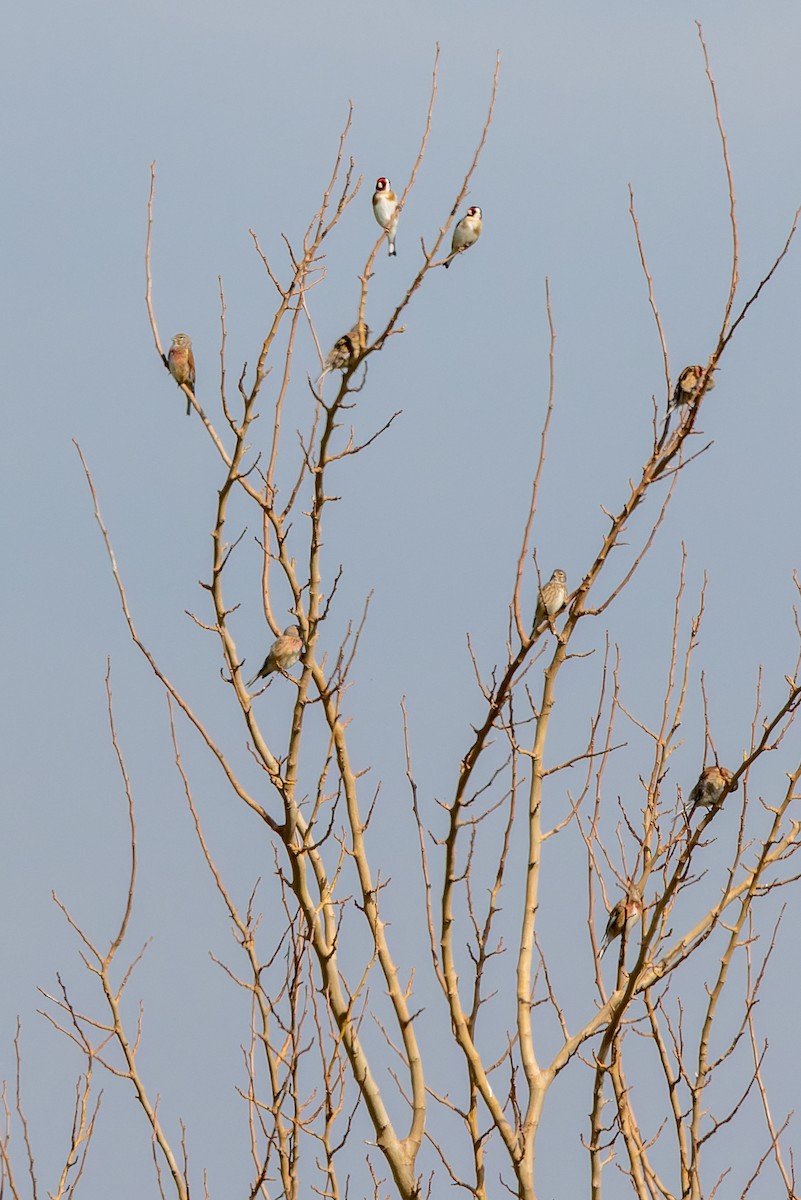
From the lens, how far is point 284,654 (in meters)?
7.12

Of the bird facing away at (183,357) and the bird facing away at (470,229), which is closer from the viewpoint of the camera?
the bird facing away at (183,357)

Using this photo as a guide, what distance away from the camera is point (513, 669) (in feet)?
14.6

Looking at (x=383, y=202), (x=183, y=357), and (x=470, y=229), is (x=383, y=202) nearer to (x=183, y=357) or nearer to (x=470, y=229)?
(x=470, y=229)

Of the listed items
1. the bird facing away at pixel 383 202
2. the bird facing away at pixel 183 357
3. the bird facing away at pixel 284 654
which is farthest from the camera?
the bird facing away at pixel 383 202

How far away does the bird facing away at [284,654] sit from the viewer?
6277mm

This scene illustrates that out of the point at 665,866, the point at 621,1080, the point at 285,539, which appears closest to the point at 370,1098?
the point at 621,1080

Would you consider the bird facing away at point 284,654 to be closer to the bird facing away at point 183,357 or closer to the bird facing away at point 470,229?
the bird facing away at point 183,357

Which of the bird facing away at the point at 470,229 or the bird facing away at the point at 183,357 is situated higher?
the bird facing away at the point at 470,229

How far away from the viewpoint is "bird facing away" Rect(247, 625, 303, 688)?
20.6 feet

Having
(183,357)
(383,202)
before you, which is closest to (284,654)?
(183,357)

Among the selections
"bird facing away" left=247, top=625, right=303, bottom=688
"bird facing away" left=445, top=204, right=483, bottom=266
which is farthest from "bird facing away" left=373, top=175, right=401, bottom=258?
"bird facing away" left=247, top=625, right=303, bottom=688

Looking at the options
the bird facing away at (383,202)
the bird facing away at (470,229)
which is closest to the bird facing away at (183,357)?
the bird facing away at (383,202)

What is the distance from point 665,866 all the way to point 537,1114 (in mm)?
858

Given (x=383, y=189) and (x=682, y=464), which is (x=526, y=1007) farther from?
(x=383, y=189)
